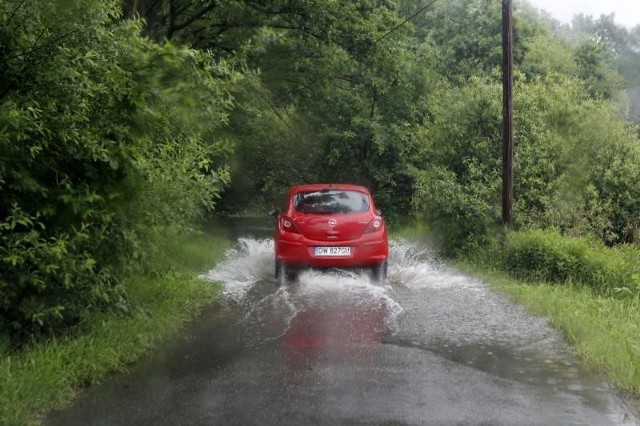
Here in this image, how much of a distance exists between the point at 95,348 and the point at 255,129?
18174 millimetres

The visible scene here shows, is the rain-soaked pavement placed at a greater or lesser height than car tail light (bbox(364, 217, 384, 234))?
lesser

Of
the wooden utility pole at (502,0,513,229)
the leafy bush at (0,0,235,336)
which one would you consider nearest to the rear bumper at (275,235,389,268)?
the leafy bush at (0,0,235,336)

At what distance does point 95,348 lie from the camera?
19.3 ft

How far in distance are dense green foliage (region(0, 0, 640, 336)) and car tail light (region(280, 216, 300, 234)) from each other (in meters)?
1.26

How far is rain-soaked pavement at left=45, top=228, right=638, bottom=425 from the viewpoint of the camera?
4.73m

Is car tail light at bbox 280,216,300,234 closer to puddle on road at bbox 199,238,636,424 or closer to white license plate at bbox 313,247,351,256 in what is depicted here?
white license plate at bbox 313,247,351,256

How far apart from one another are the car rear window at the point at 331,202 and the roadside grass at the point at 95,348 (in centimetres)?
235

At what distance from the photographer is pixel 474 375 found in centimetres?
578

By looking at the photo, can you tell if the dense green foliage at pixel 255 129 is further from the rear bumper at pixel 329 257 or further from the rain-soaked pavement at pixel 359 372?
the rear bumper at pixel 329 257

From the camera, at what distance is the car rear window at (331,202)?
1090 cm

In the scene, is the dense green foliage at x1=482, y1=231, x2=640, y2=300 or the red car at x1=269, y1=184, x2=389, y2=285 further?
the dense green foliage at x1=482, y1=231, x2=640, y2=300

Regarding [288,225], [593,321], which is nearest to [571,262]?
[593,321]

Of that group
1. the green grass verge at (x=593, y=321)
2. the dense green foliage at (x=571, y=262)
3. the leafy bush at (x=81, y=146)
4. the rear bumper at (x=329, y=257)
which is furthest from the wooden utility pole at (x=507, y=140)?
the leafy bush at (x=81, y=146)

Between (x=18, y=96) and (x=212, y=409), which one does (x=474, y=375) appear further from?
(x=18, y=96)
